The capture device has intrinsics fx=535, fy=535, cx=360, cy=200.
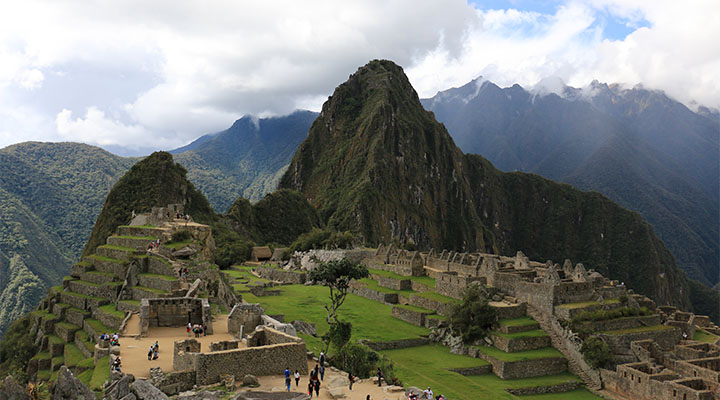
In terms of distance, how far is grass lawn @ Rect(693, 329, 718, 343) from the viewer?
38.4 metres

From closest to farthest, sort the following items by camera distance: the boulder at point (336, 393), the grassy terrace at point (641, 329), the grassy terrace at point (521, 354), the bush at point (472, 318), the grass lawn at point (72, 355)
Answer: the boulder at point (336, 393) < the grass lawn at point (72, 355) < the grassy terrace at point (521, 354) < the grassy terrace at point (641, 329) < the bush at point (472, 318)

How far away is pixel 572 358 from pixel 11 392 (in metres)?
29.4

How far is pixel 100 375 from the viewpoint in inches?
647

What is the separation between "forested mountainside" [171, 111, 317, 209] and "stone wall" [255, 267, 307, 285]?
7952cm

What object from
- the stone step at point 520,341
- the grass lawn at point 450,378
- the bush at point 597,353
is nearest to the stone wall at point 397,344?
the grass lawn at point 450,378

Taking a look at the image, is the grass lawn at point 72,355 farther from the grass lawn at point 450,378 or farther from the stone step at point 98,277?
the grass lawn at point 450,378

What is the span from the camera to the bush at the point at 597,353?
103ft

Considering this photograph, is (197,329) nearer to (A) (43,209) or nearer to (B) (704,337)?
(B) (704,337)

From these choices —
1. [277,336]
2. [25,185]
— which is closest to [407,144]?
[25,185]

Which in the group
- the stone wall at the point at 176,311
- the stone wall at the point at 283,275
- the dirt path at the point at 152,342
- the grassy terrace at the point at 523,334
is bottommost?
the grassy terrace at the point at 523,334

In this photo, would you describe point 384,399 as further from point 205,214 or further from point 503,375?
point 205,214

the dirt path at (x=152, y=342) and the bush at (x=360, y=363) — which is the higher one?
the dirt path at (x=152, y=342)

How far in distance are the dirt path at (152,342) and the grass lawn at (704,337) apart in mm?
34388

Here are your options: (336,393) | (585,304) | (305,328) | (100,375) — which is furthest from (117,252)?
(585,304)
